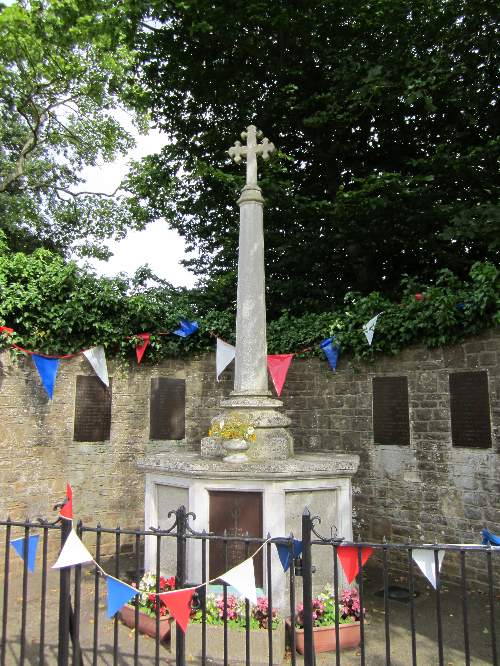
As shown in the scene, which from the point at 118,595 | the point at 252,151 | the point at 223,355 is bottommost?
the point at 118,595

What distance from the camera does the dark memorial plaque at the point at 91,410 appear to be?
8.41 meters

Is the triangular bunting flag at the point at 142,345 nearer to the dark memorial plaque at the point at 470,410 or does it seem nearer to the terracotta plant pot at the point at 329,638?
the dark memorial plaque at the point at 470,410

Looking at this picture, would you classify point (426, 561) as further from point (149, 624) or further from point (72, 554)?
point (149, 624)

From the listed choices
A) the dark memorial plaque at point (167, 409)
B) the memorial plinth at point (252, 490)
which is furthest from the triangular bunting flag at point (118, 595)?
the dark memorial plaque at point (167, 409)

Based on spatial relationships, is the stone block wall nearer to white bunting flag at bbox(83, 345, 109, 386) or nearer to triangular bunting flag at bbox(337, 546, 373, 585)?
white bunting flag at bbox(83, 345, 109, 386)

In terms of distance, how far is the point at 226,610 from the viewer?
291 cm

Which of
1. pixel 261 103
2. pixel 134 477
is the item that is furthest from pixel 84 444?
pixel 261 103

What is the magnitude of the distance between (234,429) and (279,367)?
310 cm

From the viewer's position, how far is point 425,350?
24.7ft

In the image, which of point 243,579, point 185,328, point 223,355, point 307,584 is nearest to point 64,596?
point 243,579

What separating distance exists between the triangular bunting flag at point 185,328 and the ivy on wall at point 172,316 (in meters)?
0.13

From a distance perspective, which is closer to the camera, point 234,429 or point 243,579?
point 243,579

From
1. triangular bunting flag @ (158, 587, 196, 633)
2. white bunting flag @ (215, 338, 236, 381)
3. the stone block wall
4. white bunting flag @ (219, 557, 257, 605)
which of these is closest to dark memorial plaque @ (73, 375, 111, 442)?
the stone block wall

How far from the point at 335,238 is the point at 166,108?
522cm
